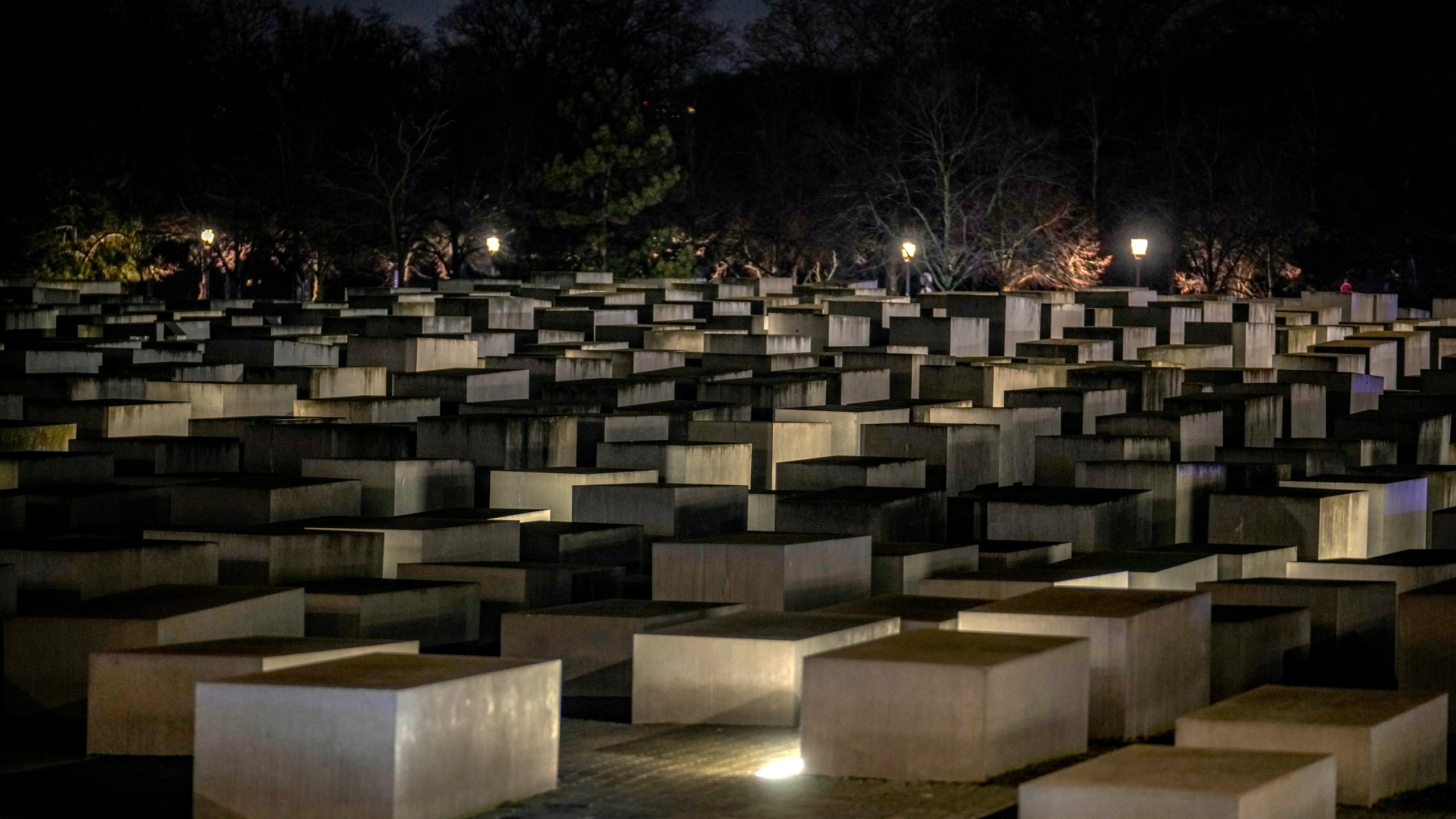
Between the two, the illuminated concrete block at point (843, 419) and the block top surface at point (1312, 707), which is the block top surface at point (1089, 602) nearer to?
the block top surface at point (1312, 707)

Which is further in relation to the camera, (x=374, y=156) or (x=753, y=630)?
(x=374, y=156)

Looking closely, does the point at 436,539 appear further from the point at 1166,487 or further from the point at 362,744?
the point at 1166,487

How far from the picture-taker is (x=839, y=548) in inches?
496

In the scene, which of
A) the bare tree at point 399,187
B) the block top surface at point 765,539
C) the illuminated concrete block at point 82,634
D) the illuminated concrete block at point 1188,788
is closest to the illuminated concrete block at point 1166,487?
the block top surface at point 765,539

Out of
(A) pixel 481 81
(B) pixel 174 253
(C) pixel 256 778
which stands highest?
(A) pixel 481 81

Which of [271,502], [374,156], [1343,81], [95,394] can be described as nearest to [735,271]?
[374,156]

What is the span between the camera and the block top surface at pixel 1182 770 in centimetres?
706

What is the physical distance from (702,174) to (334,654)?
54049mm

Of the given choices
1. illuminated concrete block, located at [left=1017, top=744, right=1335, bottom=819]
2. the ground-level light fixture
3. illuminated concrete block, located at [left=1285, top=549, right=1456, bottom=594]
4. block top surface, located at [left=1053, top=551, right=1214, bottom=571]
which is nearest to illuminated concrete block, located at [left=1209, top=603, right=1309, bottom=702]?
block top surface, located at [left=1053, top=551, right=1214, bottom=571]

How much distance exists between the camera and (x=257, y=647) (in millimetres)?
9406

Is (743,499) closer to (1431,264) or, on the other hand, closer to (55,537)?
(55,537)

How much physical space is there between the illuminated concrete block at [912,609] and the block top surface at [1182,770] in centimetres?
264

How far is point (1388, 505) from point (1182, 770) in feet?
32.6

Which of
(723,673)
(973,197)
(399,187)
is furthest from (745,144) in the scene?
(723,673)
